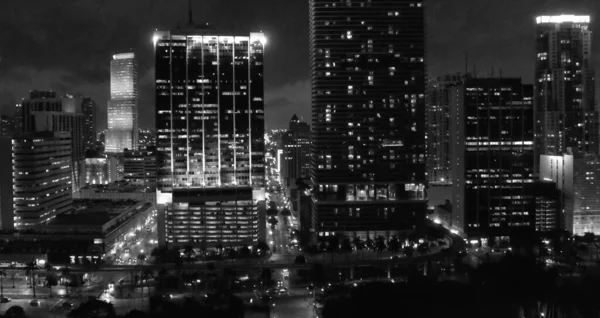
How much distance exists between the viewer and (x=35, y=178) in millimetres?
26047

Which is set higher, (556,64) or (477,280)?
(556,64)

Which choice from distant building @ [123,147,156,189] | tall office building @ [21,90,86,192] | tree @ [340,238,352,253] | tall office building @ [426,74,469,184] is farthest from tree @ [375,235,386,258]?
distant building @ [123,147,156,189]

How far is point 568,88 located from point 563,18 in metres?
3.84

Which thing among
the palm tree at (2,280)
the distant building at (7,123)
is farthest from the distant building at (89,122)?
the palm tree at (2,280)

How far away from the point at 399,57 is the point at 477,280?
11.4 m

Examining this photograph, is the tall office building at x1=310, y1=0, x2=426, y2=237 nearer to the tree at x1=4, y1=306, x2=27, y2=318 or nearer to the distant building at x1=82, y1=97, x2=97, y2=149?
the tree at x1=4, y1=306, x2=27, y2=318

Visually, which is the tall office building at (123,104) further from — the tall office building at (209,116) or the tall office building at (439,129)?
the tall office building at (209,116)

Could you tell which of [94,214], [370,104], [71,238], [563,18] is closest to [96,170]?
[94,214]

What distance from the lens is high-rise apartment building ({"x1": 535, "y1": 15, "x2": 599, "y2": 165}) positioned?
1361 inches

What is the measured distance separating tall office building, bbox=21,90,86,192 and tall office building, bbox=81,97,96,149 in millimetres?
1149

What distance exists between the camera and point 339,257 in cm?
2406

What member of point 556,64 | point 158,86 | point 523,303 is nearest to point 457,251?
point 523,303

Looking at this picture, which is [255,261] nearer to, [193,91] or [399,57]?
[193,91]

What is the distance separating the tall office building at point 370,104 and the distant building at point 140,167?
65.9 ft
